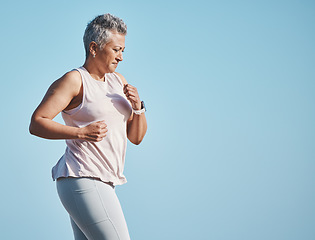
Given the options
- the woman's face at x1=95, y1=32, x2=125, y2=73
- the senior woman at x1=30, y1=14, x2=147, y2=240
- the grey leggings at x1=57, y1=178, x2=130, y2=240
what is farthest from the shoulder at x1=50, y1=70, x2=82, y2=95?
the grey leggings at x1=57, y1=178, x2=130, y2=240

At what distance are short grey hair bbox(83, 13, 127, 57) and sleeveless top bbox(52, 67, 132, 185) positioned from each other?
0.11m

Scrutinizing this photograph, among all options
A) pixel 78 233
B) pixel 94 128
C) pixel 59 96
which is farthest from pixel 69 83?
pixel 78 233

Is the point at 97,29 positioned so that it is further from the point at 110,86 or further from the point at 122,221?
the point at 122,221

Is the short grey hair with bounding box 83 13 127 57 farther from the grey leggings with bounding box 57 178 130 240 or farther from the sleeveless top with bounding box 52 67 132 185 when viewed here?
the grey leggings with bounding box 57 178 130 240

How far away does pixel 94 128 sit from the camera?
52.6 inches

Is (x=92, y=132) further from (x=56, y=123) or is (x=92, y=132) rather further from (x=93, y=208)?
(x=93, y=208)

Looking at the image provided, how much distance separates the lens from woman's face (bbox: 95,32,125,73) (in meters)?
1.49

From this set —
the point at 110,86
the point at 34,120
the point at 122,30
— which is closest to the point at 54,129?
the point at 34,120

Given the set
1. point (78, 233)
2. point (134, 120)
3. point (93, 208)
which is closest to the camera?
point (93, 208)

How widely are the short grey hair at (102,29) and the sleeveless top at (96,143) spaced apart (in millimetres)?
105

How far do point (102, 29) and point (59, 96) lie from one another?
0.94 ft

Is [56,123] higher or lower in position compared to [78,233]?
higher

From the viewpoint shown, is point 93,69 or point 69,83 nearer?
point 69,83

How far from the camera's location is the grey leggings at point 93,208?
1.33 m
